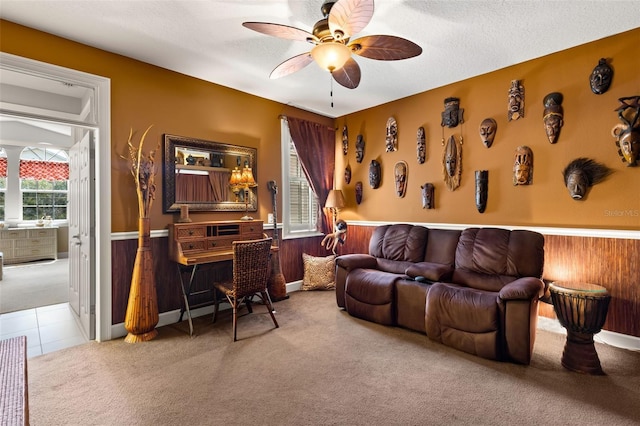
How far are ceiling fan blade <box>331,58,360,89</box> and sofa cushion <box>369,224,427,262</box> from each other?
1911 millimetres

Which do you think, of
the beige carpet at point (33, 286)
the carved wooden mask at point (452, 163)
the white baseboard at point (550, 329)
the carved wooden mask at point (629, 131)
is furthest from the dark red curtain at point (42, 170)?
the carved wooden mask at point (629, 131)

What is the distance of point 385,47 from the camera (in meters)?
2.13

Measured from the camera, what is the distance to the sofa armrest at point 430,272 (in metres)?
3.11

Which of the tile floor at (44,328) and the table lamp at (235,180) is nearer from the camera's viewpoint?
the tile floor at (44,328)

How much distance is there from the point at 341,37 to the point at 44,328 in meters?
3.92

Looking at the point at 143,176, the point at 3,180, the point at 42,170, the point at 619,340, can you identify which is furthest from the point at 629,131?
the point at 3,180

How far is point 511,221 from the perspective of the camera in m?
3.38

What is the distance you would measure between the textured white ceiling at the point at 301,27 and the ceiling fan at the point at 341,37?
331 mm

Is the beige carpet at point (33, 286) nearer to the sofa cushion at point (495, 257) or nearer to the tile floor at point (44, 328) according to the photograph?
the tile floor at point (44, 328)

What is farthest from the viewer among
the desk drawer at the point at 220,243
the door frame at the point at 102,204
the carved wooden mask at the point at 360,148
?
the carved wooden mask at the point at 360,148

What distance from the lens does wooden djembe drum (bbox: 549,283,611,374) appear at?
92.6 inches

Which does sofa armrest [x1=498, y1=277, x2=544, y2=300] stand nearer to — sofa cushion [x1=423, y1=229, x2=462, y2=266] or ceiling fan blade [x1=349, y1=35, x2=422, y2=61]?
sofa cushion [x1=423, y1=229, x2=462, y2=266]

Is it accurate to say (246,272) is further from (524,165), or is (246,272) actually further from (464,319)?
(524,165)

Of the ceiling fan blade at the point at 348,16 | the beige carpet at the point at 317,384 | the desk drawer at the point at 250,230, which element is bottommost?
the beige carpet at the point at 317,384
